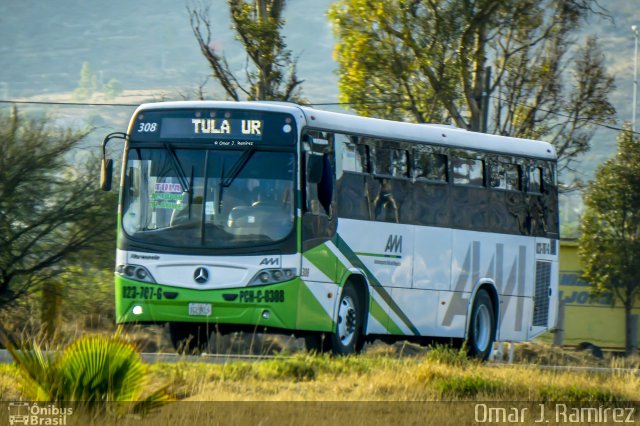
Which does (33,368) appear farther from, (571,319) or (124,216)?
(571,319)

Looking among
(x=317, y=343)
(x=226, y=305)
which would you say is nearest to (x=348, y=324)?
(x=317, y=343)

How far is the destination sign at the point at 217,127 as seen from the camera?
18297 millimetres

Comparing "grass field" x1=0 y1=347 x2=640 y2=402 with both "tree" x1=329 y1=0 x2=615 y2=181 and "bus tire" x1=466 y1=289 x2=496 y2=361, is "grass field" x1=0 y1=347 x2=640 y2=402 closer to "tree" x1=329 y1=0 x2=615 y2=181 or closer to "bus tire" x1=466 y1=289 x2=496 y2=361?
"bus tire" x1=466 y1=289 x2=496 y2=361

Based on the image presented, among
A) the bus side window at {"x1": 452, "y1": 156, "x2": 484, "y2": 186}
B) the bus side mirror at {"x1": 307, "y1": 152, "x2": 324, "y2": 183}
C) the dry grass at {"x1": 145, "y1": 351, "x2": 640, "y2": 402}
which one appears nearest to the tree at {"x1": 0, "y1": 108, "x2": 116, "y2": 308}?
the bus side window at {"x1": 452, "y1": 156, "x2": 484, "y2": 186}

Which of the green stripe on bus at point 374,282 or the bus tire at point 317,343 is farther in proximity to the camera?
the green stripe on bus at point 374,282

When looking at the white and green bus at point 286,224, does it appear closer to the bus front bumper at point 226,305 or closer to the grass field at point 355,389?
the bus front bumper at point 226,305

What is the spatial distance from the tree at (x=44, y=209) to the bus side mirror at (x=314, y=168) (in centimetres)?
1294

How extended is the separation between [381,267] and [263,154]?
2874 millimetres

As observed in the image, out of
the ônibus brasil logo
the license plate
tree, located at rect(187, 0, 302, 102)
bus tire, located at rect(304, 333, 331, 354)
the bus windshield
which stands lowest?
the ônibus brasil logo

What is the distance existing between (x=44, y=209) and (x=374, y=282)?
41.0 ft

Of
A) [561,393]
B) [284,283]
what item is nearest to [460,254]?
[284,283]

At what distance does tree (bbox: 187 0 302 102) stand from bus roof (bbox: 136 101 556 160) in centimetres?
1047

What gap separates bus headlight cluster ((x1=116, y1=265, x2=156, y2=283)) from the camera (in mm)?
18406

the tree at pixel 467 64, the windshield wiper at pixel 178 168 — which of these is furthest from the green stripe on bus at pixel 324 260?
the tree at pixel 467 64
